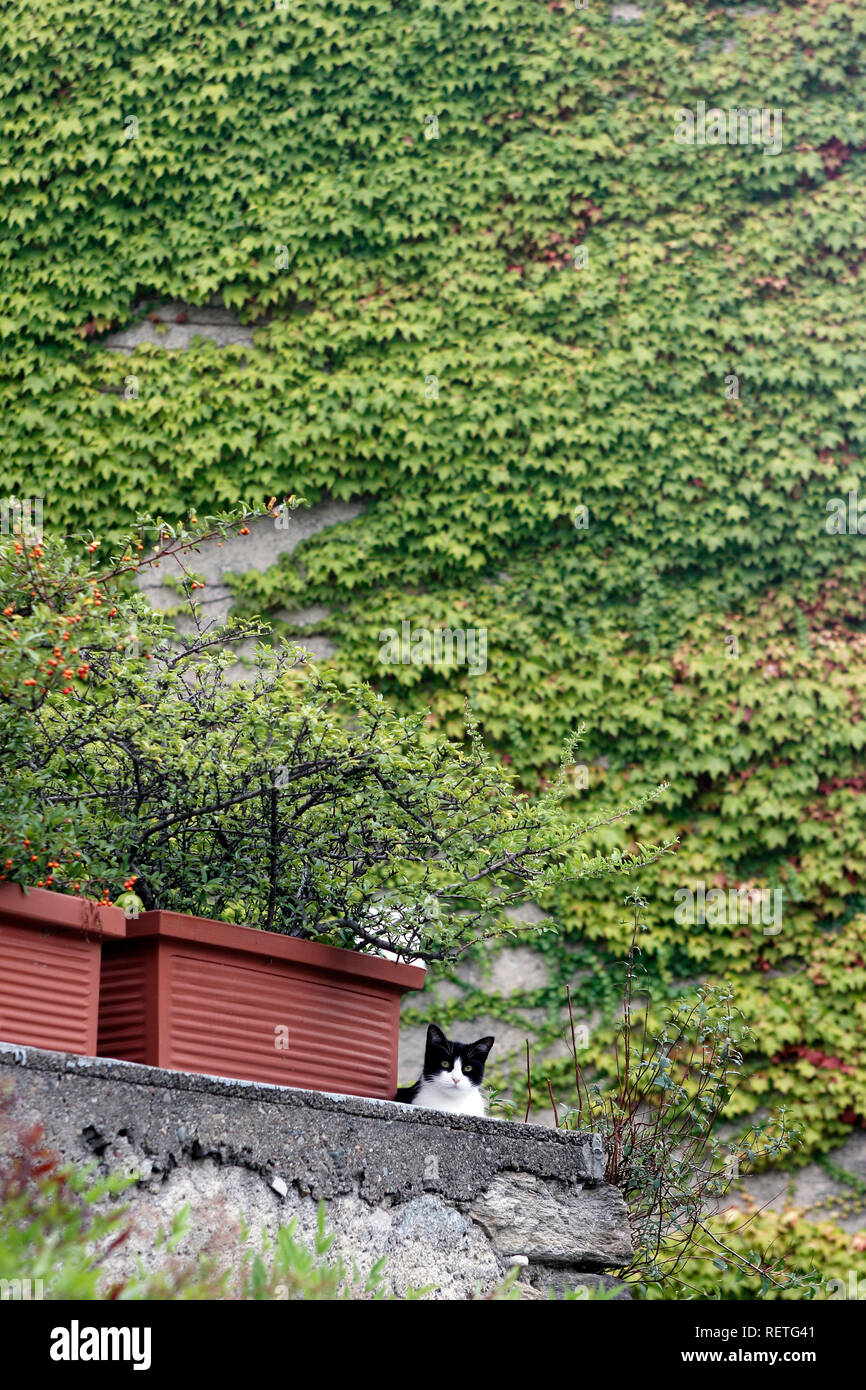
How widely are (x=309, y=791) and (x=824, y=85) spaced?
607 cm

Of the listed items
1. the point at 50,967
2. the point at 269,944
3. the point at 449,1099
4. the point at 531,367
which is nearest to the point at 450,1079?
the point at 449,1099

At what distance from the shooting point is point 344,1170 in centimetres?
231

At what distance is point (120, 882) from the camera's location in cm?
237

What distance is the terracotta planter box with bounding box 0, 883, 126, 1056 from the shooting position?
204 cm

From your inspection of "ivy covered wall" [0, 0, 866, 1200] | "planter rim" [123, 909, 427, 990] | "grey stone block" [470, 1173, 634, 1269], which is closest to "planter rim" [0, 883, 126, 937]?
"planter rim" [123, 909, 427, 990]

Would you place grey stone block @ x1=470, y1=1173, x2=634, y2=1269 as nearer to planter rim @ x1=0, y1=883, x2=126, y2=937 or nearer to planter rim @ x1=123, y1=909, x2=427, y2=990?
planter rim @ x1=123, y1=909, x2=427, y2=990

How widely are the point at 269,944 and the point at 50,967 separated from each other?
545mm

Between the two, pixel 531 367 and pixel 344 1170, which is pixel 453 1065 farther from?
pixel 531 367

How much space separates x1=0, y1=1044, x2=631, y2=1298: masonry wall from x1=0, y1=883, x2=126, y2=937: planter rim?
28 cm

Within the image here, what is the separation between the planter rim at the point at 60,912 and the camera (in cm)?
202

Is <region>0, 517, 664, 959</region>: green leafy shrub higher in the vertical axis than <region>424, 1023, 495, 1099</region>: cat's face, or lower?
higher

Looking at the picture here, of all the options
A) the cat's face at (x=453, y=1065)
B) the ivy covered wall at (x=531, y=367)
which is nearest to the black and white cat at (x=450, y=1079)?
the cat's face at (x=453, y=1065)

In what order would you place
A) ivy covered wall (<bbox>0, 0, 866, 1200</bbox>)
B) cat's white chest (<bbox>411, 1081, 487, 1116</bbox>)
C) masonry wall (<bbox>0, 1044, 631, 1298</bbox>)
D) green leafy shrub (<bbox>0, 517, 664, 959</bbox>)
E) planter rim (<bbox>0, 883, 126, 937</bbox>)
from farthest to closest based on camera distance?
1. ivy covered wall (<bbox>0, 0, 866, 1200</bbox>)
2. cat's white chest (<bbox>411, 1081, 487, 1116</bbox>)
3. green leafy shrub (<bbox>0, 517, 664, 959</bbox>)
4. planter rim (<bbox>0, 883, 126, 937</bbox>)
5. masonry wall (<bbox>0, 1044, 631, 1298</bbox>)
